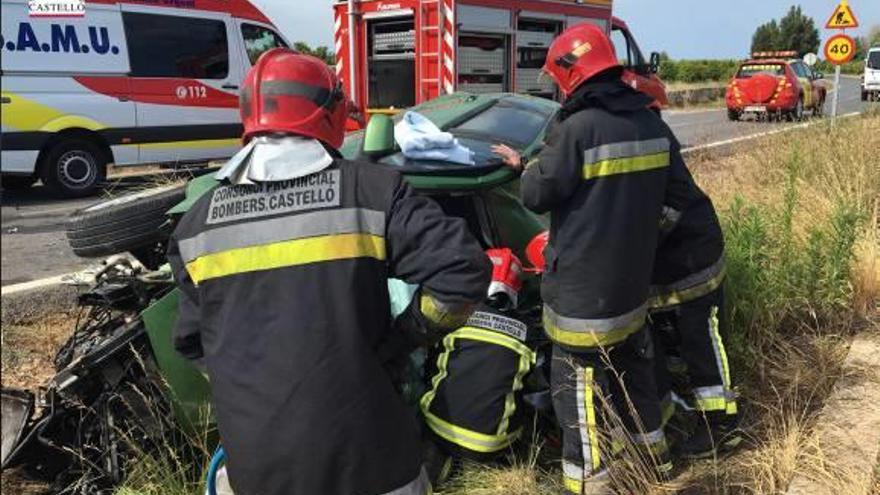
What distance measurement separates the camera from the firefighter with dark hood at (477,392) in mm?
3090

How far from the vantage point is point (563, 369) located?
3.04m

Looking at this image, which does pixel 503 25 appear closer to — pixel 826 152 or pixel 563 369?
pixel 826 152

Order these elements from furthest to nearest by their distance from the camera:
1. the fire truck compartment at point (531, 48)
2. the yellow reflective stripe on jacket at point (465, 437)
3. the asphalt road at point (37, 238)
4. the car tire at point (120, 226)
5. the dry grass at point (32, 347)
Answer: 1. the fire truck compartment at point (531, 48)
2. the asphalt road at point (37, 238)
3. the dry grass at point (32, 347)
4. the car tire at point (120, 226)
5. the yellow reflective stripe on jacket at point (465, 437)

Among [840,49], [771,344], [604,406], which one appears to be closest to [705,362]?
[604,406]

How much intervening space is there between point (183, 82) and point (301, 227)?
383 inches

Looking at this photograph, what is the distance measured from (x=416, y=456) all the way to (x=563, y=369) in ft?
3.75

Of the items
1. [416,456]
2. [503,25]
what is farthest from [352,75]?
[416,456]

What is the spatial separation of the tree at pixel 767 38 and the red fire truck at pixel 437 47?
243ft

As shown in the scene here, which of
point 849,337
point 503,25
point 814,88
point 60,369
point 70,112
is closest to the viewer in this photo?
point 60,369

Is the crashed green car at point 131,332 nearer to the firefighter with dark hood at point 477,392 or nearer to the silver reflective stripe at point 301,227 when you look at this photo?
the firefighter with dark hood at point 477,392

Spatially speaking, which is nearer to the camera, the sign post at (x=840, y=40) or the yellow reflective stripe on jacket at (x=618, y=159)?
the yellow reflective stripe on jacket at (x=618, y=159)

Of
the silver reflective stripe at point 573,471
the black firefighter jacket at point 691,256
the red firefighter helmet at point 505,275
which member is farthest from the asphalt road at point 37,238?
the black firefighter jacket at point 691,256

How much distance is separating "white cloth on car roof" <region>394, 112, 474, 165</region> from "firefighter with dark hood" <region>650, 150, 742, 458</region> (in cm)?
98

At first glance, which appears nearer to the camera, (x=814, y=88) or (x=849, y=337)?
(x=849, y=337)
